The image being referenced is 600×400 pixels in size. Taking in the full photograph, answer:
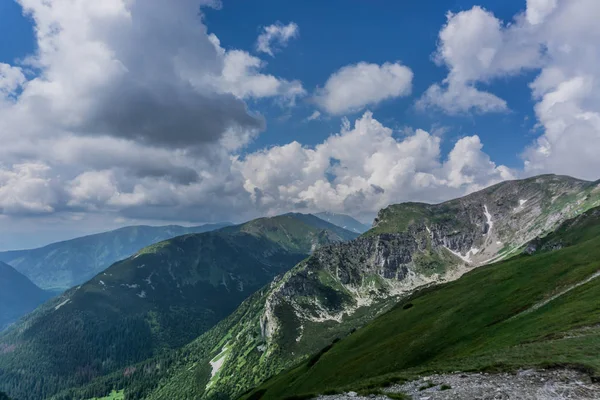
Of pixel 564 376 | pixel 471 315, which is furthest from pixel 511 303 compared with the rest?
pixel 564 376

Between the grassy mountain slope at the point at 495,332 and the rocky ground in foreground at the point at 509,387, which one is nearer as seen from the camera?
the rocky ground in foreground at the point at 509,387

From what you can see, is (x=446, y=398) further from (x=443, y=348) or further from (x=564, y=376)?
(x=443, y=348)

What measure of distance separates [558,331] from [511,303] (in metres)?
27.3

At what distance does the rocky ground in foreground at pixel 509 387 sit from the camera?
21.8m

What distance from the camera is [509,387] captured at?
23609mm

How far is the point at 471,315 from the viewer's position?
63812 millimetres

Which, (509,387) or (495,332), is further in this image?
(495,332)

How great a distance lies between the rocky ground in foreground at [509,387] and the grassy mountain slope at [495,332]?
Result: 5.64 feet

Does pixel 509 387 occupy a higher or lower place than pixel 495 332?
higher

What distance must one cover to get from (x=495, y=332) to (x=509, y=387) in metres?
30.1

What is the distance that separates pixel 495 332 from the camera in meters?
49.3

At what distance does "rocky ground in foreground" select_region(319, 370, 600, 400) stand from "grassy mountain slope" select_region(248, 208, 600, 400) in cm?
172

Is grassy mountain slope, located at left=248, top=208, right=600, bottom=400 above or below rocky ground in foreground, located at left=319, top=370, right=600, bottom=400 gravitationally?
below

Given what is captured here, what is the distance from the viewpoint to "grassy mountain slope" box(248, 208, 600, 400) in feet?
104
